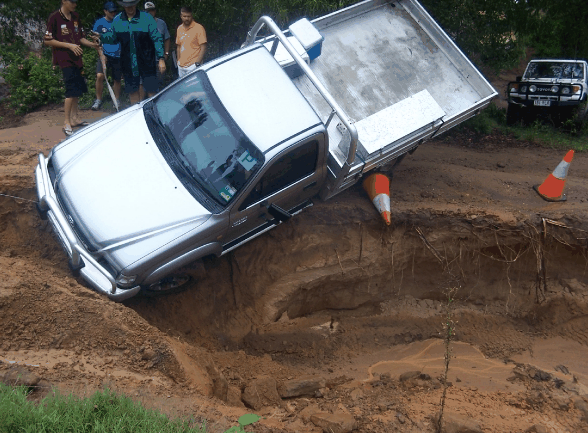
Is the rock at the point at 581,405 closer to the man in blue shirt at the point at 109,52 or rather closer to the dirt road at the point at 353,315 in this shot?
the dirt road at the point at 353,315

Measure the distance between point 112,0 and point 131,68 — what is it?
1910mm

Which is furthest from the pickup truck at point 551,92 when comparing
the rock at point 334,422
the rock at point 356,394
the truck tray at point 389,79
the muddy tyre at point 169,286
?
the rock at point 334,422

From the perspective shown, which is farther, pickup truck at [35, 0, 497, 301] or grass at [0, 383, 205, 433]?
pickup truck at [35, 0, 497, 301]

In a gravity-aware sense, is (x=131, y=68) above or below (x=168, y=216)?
above

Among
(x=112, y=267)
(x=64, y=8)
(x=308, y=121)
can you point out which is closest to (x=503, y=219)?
(x=308, y=121)

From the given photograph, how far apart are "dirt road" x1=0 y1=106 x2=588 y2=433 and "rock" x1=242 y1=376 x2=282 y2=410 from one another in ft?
0.05

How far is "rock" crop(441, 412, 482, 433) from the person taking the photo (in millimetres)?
4727

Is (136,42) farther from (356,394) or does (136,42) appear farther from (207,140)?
(356,394)

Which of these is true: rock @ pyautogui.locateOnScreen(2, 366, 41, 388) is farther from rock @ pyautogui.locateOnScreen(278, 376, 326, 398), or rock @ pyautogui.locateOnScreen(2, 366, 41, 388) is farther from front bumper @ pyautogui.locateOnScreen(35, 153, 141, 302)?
rock @ pyautogui.locateOnScreen(278, 376, 326, 398)

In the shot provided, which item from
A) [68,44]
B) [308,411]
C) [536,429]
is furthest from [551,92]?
[68,44]

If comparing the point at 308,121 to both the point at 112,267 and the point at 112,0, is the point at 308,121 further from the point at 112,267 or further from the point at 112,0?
the point at 112,0

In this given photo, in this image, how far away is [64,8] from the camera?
7148 mm

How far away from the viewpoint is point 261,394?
5004mm

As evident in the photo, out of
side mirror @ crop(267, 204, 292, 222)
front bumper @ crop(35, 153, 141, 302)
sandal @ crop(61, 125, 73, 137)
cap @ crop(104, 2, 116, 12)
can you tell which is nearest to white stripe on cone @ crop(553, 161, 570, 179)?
side mirror @ crop(267, 204, 292, 222)
